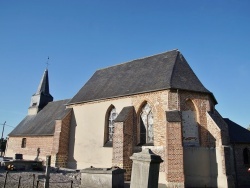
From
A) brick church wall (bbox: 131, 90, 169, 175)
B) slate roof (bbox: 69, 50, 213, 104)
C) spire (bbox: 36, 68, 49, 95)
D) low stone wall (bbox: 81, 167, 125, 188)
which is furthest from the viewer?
spire (bbox: 36, 68, 49, 95)

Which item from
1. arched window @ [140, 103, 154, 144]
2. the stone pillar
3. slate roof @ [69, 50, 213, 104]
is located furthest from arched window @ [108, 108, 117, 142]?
the stone pillar

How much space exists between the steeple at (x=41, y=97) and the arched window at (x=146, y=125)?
17.6 meters

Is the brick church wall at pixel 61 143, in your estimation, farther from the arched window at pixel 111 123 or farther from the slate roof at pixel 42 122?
the arched window at pixel 111 123

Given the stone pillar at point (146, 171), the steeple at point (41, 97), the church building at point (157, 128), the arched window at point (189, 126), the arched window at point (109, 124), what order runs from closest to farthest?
the stone pillar at point (146, 171) < the church building at point (157, 128) < the arched window at point (189, 126) < the arched window at point (109, 124) < the steeple at point (41, 97)

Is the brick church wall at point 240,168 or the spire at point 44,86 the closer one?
the brick church wall at point 240,168

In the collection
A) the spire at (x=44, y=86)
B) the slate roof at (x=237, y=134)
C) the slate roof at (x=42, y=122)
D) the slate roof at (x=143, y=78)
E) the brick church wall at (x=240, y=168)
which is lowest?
the brick church wall at (x=240, y=168)

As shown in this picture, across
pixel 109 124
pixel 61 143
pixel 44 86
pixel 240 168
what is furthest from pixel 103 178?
pixel 44 86

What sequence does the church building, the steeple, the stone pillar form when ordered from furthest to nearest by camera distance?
the steeple → the church building → the stone pillar

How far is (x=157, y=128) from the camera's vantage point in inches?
540

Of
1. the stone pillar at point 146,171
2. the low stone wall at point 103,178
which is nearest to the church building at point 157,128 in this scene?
the low stone wall at point 103,178

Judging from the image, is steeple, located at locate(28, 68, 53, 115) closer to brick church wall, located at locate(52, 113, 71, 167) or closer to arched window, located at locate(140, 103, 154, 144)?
brick church wall, located at locate(52, 113, 71, 167)

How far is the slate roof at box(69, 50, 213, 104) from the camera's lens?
14523 mm

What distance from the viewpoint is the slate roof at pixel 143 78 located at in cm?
1452

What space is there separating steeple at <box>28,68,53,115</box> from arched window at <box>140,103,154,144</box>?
17574mm
